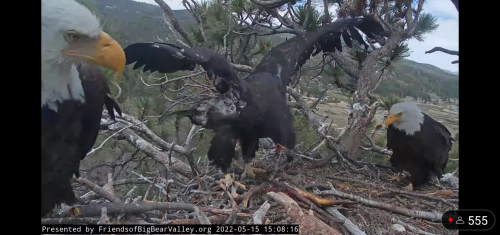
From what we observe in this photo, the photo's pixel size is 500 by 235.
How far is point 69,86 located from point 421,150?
1.56 metres

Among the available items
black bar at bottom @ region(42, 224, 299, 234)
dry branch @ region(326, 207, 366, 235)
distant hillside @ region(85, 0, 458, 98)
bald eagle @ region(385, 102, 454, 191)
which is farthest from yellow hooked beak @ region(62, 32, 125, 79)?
bald eagle @ region(385, 102, 454, 191)

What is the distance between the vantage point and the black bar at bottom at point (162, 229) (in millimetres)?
1024

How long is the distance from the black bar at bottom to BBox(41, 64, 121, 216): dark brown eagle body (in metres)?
0.08

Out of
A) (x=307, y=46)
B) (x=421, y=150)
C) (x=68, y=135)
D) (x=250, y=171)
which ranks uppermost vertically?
(x=307, y=46)

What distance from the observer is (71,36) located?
89 cm

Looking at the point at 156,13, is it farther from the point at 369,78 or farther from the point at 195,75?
the point at 369,78

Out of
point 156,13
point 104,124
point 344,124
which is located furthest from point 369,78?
point 104,124

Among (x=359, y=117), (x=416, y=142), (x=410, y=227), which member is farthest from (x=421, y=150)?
(x=410, y=227)

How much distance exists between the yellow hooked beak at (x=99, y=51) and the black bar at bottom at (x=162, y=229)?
0.52 m

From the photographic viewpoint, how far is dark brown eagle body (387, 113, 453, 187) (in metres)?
1.55

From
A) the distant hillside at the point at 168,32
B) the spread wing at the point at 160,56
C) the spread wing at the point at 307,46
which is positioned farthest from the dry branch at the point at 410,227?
the spread wing at the point at 160,56

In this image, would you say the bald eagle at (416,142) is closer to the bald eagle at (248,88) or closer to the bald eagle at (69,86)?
the bald eagle at (248,88)
